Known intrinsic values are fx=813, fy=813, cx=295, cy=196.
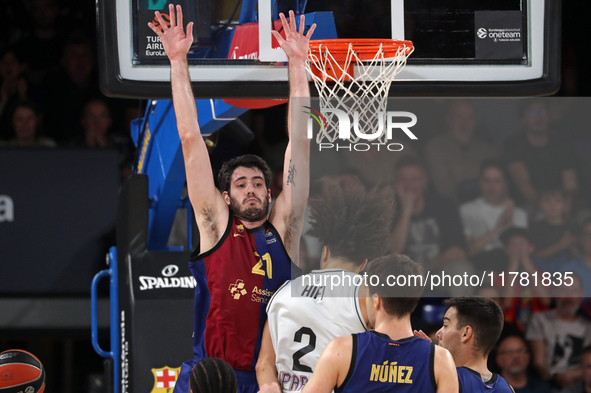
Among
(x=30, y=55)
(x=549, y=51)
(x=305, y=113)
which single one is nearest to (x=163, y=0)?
(x=305, y=113)

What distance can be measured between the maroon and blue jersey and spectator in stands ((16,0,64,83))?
222 inches

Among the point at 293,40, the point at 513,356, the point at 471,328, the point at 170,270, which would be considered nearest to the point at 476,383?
the point at 471,328

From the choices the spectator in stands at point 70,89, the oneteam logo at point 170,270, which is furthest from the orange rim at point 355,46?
the spectator in stands at point 70,89

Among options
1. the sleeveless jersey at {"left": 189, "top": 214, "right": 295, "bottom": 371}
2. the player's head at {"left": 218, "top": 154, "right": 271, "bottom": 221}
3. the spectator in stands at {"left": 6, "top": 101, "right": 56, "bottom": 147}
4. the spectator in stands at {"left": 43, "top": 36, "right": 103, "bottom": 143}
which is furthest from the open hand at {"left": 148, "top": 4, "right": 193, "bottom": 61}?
the spectator in stands at {"left": 43, "top": 36, "right": 103, "bottom": 143}

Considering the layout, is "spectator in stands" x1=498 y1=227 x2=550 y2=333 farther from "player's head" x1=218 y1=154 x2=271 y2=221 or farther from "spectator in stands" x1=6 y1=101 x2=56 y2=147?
"spectator in stands" x1=6 y1=101 x2=56 y2=147

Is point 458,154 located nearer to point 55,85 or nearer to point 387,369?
point 387,369

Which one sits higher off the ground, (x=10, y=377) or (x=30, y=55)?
(x=30, y=55)

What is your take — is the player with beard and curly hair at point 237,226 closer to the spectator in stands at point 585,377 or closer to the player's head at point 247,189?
the player's head at point 247,189

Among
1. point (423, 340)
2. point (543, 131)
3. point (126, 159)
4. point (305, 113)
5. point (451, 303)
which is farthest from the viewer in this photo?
point (126, 159)

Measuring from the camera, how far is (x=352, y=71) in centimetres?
448

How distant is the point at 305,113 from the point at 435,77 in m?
0.80

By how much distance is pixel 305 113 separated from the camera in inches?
171

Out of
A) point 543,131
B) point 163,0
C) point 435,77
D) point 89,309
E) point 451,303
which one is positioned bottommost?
point 89,309

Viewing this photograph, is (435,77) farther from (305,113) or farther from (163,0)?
(163,0)
